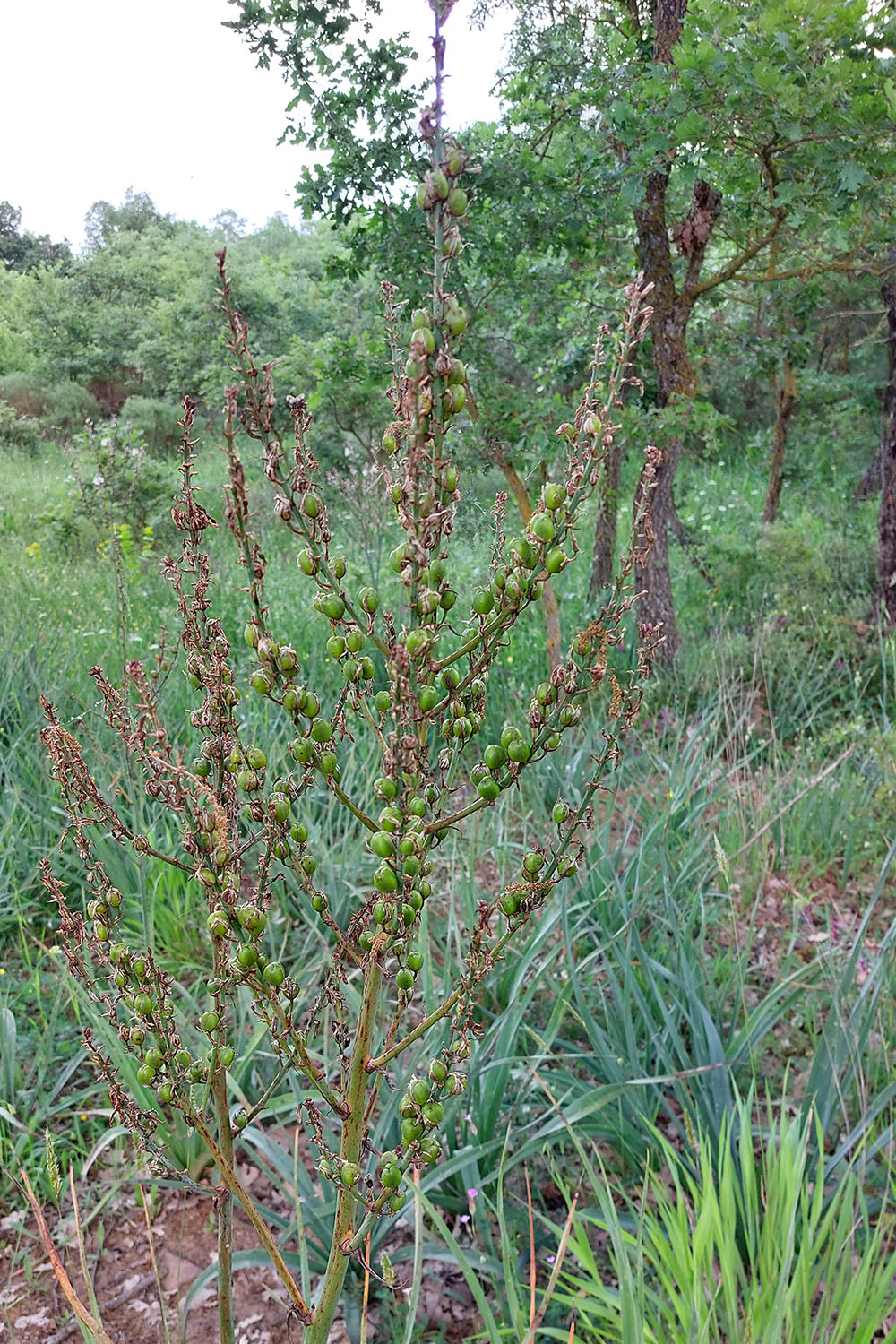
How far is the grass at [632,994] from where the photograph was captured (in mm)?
1762

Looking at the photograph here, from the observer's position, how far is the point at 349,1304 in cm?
188

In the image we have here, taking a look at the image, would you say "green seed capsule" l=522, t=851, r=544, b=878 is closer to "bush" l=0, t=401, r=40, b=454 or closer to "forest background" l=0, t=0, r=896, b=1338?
"forest background" l=0, t=0, r=896, b=1338

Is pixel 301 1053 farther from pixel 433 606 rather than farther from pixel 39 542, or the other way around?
pixel 39 542

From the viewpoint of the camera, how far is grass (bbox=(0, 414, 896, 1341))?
5.78 feet

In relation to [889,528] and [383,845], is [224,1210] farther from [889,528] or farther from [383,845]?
[889,528]

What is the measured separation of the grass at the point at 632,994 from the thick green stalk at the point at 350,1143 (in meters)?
0.19

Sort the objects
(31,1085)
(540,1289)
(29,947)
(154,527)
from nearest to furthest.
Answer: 1. (540,1289)
2. (31,1085)
3. (29,947)
4. (154,527)

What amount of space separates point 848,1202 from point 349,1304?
3.55 feet

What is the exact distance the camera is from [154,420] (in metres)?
14.9

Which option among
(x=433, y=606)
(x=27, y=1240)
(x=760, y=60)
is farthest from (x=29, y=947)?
(x=760, y=60)

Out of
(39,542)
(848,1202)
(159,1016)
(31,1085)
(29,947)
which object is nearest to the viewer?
(159,1016)

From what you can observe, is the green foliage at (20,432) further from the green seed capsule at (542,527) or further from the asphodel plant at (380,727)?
the green seed capsule at (542,527)

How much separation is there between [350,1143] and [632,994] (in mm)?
1600

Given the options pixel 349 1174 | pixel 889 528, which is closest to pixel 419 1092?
pixel 349 1174
